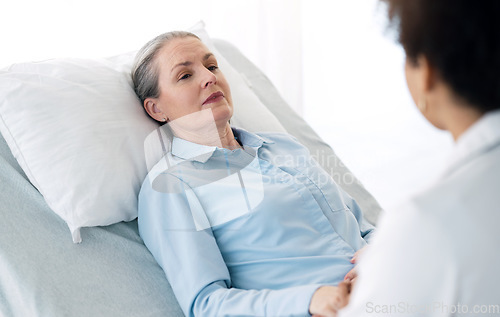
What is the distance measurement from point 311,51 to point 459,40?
3.08 metres

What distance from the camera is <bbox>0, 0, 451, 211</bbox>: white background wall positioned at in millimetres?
2041

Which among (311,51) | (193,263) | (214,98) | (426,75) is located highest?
(426,75)

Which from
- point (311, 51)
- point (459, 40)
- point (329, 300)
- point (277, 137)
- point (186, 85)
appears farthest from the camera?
point (311, 51)

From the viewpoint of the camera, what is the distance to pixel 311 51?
11.8 feet

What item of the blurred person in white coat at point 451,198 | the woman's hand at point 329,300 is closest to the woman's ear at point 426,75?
the blurred person in white coat at point 451,198

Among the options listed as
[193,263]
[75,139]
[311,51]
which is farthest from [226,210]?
[311,51]

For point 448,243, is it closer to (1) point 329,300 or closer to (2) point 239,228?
(1) point 329,300

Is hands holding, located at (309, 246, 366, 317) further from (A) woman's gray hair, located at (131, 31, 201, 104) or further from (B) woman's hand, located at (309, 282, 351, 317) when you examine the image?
(A) woman's gray hair, located at (131, 31, 201, 104)

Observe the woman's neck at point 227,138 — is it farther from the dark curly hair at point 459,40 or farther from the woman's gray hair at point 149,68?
the dark curly hair at point 459,40

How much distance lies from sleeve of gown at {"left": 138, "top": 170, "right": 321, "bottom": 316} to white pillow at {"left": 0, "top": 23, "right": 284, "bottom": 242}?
0.10m

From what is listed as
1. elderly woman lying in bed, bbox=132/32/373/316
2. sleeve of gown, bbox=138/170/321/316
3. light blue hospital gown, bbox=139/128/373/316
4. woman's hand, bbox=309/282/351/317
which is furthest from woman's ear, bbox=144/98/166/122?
woman's hand, bbox=309/282/351/317

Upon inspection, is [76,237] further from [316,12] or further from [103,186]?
[316,12]

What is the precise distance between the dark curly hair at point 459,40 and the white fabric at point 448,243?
0.05 meters

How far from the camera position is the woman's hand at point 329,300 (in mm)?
1016
